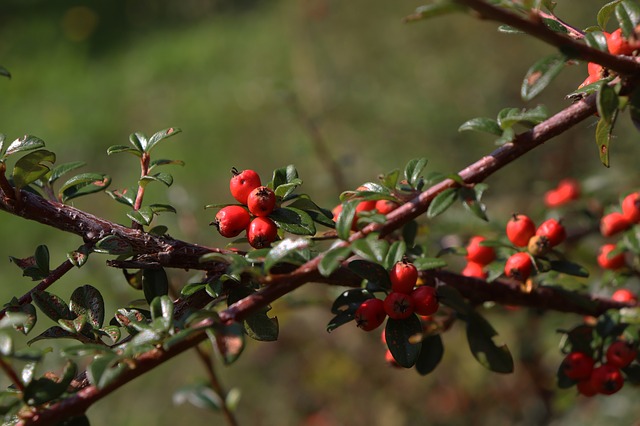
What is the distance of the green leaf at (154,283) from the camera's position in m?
1.09

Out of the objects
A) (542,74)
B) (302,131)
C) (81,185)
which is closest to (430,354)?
(542,74)

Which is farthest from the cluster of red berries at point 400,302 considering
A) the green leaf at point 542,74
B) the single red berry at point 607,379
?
the single red berry at point 607,379

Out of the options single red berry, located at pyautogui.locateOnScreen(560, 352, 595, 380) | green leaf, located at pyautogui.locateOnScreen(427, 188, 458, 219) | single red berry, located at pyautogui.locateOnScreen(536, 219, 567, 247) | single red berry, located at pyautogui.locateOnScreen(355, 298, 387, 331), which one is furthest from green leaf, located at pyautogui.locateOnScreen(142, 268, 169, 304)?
single red berry, located at pyautogui.locateOnScreen(560, 352, 595, 380)

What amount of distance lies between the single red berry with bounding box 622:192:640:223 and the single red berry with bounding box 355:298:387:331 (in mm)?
679

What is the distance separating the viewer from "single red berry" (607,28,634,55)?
1.00 metres

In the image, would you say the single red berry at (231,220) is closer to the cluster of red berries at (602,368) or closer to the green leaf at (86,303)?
the green leaf at (86,303)

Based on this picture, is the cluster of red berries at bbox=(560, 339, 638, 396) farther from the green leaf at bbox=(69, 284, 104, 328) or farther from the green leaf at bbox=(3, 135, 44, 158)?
the green leaf at bbox=(3, 135, 44, 158)

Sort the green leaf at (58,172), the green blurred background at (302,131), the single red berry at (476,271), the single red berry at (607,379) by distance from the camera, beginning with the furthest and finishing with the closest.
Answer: the green blurred background at (302,131) < the single red berry at (476,271) < the single red berry at (607,379) < the green leaf at (58,172)

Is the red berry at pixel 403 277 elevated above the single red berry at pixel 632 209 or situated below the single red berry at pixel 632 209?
above

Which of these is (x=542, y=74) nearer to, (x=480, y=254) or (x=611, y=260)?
(x=480, y=254)

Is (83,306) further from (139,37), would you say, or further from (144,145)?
(139,37)

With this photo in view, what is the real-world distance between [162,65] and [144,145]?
5.91 metres

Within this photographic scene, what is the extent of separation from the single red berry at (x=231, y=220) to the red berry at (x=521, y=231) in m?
0.50

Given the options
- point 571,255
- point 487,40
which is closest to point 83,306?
point 571,255
